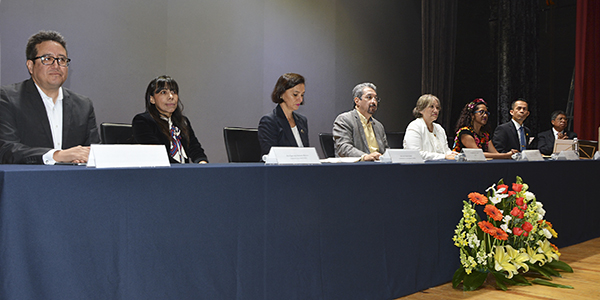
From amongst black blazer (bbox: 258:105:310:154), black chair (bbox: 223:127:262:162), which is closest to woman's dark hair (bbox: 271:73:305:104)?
black blazer (bbox: 258:105:310:154)

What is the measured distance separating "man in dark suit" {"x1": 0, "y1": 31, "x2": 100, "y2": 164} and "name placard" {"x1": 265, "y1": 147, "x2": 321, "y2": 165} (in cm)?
92

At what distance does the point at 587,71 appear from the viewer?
19.4ft

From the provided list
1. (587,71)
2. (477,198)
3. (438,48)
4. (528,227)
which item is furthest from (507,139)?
(477,198)

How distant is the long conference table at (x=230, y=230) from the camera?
3.32 ft

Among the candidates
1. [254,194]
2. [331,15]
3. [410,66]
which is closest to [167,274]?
[254,194]

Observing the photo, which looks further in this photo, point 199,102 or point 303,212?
point 199,102

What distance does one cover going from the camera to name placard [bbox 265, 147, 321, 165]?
5.26 ft

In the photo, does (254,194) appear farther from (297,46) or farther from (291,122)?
(297,46)

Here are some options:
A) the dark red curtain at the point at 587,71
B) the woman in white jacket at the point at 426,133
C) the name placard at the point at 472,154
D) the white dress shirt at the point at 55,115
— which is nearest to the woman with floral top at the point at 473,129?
the woman in white jacket at the point at 426,133

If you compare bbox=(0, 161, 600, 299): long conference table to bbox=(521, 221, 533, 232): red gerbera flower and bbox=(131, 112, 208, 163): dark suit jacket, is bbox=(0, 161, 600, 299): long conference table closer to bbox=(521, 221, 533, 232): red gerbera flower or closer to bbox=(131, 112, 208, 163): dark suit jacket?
bbox=(521, 221, 533, 232): red gerbera flower

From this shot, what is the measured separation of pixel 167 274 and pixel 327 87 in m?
3.61

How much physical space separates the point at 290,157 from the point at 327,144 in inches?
67.6

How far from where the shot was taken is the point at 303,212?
1.56 metres

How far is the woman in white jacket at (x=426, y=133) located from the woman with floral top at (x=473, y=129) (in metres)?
0.29
